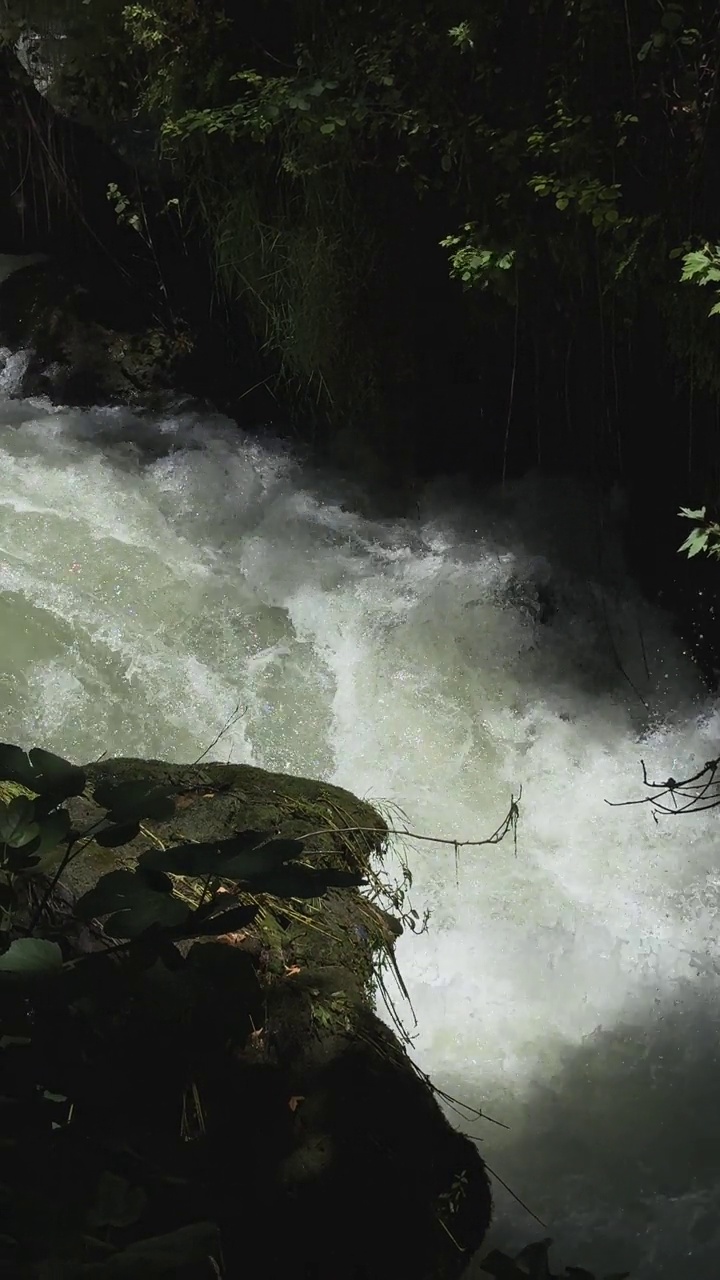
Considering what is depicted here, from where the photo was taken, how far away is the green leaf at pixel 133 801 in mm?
1048

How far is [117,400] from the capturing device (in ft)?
17.0

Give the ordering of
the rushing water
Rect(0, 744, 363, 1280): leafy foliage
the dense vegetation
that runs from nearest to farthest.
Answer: Rect(0, 744, 363, 1280): leafy foliage
the rushing water
the dense vegetation

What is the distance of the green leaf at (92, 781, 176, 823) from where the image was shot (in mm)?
1048

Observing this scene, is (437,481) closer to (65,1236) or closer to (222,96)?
(222,96)

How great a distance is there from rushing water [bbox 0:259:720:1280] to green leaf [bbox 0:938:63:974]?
189 centimetres

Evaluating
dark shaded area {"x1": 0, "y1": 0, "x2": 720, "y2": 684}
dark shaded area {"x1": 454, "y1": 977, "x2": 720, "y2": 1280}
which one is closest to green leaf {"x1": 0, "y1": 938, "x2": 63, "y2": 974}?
dark shaded area {"x1": 454, "y1": 977, "x2": 720, "y2": 1280}

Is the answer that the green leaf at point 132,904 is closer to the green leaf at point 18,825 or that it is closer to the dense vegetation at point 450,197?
the green leaf at point 18,825

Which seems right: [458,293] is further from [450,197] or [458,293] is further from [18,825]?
[18,825]

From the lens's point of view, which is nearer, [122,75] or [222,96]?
[222,96]

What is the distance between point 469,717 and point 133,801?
116 inches

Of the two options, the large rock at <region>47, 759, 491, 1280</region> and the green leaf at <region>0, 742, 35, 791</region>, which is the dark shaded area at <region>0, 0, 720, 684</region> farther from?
the green leaf at <region>0, 742, 35, 791</region>

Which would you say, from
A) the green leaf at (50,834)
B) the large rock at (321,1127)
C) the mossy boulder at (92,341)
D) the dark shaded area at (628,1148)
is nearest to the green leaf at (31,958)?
the green leaf at (50,834)

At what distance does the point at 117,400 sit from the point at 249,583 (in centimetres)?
148

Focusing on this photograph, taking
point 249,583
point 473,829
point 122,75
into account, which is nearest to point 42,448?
point 249,583
